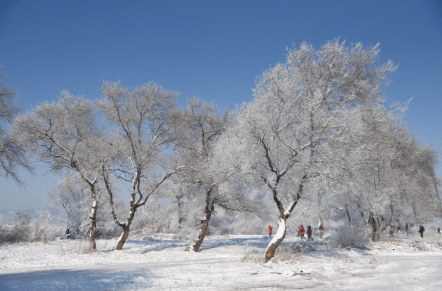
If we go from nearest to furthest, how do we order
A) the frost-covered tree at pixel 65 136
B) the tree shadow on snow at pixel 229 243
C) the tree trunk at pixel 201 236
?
1. the frost-covered tree at pixel 65 136
2. the tree trunk at pixel 201 236
3. the tree shadow on snow at pixel 229 243

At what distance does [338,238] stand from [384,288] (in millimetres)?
12211

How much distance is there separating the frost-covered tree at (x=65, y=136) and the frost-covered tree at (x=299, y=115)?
8.12 m

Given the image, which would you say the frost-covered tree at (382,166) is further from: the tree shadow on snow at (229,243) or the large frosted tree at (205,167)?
the tree shadow on snow at (229,243)

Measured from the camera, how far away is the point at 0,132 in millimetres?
15242

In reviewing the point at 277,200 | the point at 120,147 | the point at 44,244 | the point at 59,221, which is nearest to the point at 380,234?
the point at 277,200

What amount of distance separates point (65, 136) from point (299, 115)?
1256 centimetres

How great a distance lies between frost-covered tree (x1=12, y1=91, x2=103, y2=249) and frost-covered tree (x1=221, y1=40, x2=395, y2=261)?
812 centimetres

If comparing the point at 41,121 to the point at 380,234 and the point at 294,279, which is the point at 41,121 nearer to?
the point at 294,279

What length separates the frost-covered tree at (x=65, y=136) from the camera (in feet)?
43.2

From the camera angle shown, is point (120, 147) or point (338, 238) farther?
point (338, 238)

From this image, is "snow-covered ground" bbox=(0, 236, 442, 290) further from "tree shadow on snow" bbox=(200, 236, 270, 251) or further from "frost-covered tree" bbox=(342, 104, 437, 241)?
"tree shadow on snow" bbox=(200, 236, 270, 251)

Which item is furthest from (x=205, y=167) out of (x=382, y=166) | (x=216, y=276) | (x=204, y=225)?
(x=382, y=166)

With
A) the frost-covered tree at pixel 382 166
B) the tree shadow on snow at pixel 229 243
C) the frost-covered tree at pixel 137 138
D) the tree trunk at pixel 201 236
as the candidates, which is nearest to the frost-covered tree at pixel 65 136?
the frost-covered tree at pixel 137 138

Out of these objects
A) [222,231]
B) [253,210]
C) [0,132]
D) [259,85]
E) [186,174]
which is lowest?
[222,231]
